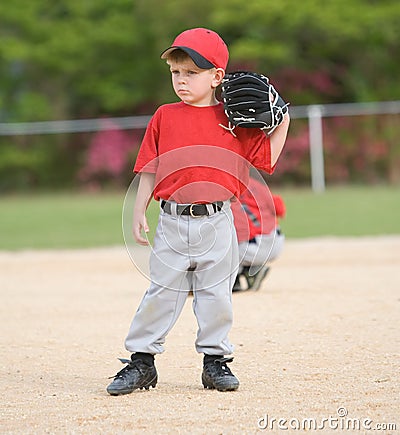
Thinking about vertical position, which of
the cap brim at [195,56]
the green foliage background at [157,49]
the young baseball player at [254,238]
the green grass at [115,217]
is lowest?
the green grass at [115,217]

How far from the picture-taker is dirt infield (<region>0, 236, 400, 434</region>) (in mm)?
4148

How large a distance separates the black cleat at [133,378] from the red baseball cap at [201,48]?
144 cm

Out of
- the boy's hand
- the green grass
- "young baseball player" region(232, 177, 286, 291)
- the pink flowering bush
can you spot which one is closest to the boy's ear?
the boy's hand

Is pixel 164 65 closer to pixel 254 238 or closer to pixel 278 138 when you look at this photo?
pixel 254 238

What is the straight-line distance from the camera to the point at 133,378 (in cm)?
470

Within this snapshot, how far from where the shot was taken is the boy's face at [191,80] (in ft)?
15.3

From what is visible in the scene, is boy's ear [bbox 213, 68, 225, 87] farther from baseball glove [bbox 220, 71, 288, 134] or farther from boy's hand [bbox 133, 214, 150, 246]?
boy's hand [bbox 133, 214, 150, 246]

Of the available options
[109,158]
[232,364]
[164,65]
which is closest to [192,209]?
[232,364]

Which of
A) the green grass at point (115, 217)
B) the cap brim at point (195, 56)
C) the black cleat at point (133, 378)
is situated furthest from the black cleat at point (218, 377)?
the green grass at point (115, 217)

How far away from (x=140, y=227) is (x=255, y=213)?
11.7 feet

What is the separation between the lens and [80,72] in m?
30.3

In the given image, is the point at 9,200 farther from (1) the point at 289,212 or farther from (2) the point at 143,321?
(2) the point at 143,321

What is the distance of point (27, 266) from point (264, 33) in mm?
17745

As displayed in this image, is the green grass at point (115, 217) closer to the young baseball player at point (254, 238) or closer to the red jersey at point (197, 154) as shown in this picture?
the young baseball player at point (254, 238)
